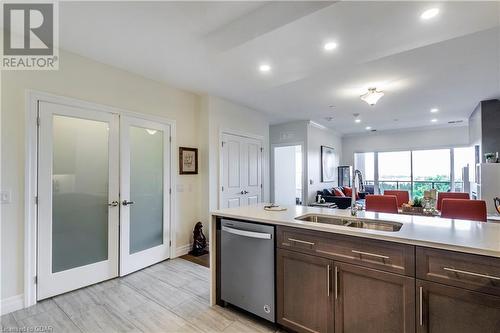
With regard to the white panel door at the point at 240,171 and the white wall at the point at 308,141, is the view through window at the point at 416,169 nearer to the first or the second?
the white wall at the point at 308,141

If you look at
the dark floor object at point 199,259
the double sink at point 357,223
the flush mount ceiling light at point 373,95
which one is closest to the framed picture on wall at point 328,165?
the flush mount ceiling light at point 373,95

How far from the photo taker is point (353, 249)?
164 cm

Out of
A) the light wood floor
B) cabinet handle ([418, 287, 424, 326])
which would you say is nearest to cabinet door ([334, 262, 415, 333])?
cabinet handle ([418, 287, 424, 326])

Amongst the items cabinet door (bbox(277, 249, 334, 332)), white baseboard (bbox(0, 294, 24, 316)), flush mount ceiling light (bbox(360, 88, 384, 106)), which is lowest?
white baseboard (bbox(0, 294, 24, 316))

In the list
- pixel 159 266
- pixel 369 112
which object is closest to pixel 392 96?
pixel 369 112

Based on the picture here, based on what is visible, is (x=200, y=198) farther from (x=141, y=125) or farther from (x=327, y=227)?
(x=327, y=227)

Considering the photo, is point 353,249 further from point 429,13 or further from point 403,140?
point 403,140

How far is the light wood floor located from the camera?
207 cm

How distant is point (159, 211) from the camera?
3611 mm

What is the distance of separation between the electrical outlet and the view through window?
8738 mm

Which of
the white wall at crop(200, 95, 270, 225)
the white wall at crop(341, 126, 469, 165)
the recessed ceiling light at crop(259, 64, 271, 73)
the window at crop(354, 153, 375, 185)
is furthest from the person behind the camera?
the window at crop(354, 153, 375, 185)

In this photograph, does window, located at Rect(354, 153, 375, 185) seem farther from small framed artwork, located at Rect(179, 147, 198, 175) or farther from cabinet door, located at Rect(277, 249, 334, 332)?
cabinet door, located at Rect(277, 249, 334, 332)

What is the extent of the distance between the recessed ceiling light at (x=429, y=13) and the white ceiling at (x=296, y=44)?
45 mm

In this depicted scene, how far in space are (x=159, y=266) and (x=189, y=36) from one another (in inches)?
118
